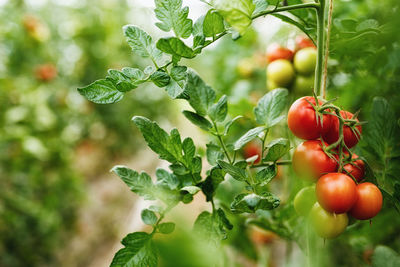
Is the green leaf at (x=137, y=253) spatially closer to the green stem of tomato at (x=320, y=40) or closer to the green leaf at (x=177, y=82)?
the green leaf at (x=177, y=82)

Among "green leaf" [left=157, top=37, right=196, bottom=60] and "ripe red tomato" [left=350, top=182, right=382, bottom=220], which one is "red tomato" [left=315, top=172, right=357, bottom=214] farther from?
"green leaf" [left=157, top=37, right=196, bottom=60]

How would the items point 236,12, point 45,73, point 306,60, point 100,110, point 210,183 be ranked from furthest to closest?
point 100,110
point 45,73
point 306,60
point 210,183
point 236,12

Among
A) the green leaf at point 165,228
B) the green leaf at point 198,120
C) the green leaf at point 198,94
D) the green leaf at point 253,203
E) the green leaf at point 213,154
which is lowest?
the green leaf at point 165,228

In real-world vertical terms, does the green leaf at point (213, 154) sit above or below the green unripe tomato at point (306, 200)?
above

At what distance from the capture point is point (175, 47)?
342 mm

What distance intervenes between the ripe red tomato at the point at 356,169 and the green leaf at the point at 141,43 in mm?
285

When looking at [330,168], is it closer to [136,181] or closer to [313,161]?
[313,161]

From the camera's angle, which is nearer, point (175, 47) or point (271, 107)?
point (175, 47)

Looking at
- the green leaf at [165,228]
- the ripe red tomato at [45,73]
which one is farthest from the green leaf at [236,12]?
the ripe red tomato at [45,73]

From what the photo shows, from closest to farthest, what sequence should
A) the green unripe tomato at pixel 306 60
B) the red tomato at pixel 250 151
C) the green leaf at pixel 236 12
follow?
the green leaf at pixel 236 12, the green unripe tomato at pixel 306 60, the red tomato at pixel 250 151

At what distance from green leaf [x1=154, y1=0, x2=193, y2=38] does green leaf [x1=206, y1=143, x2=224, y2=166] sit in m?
0.17

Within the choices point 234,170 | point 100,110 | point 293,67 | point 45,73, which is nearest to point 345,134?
point 234,170

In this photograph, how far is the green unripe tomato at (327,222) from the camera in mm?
375

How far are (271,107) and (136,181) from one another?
23cm
